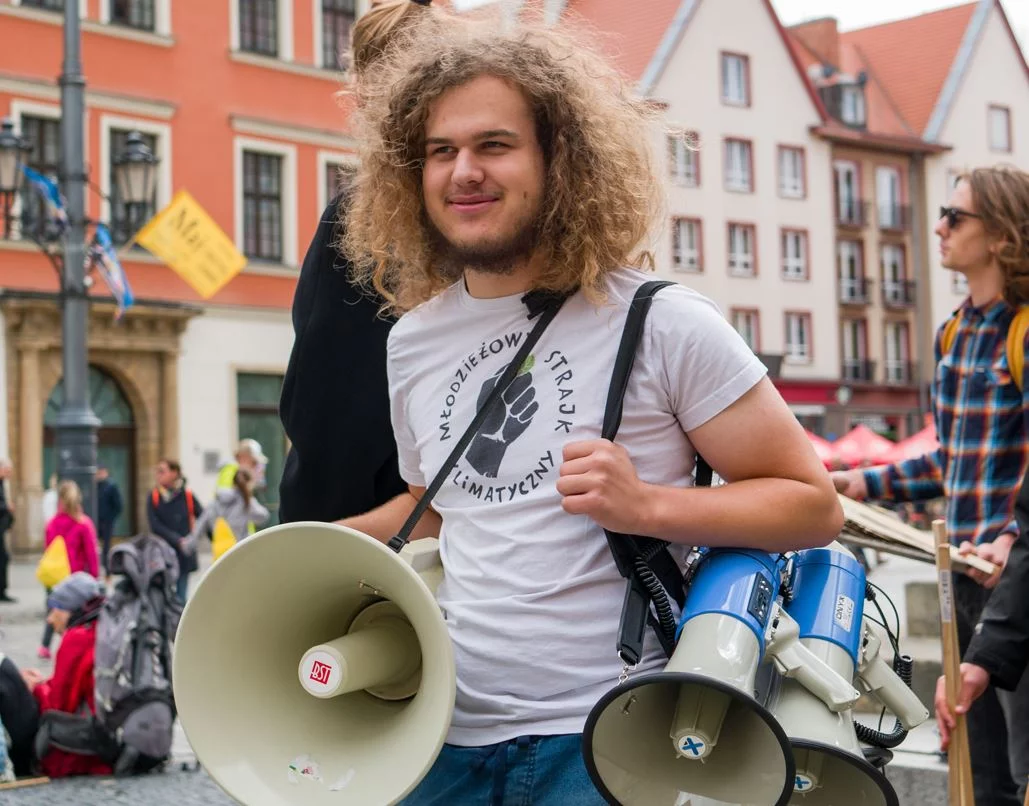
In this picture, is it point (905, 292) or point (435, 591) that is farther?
point (905, 292)

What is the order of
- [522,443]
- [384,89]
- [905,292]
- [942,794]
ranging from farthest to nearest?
[905,292], [942,794], [384,89], [522,443]

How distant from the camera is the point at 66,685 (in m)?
7.50

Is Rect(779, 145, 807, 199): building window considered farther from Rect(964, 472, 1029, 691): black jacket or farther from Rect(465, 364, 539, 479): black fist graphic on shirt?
Rect(465, 364, 539, 479): black fist graphic on shirt

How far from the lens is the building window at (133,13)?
2489 cm

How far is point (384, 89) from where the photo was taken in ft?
7.66

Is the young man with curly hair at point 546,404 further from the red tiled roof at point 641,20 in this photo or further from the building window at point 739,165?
the building window at point 739,165

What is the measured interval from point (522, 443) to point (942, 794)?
3.01 metres

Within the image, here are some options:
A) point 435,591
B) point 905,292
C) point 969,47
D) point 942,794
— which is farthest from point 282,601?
point 969,47

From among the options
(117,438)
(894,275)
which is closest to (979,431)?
(117,438)

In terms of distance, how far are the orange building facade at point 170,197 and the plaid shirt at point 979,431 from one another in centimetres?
1953

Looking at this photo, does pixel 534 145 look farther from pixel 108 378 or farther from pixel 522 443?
pixel 108 378

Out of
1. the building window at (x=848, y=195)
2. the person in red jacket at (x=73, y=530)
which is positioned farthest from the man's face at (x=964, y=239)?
the building window at (x=848, y=195)

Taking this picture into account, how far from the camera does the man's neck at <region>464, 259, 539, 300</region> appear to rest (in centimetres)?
220

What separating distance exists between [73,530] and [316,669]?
1142cm
